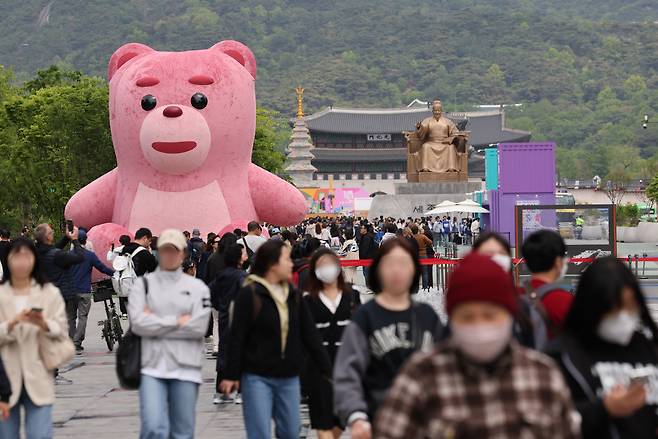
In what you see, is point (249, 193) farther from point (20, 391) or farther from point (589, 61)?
point (589, 61)

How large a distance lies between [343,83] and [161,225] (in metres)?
146

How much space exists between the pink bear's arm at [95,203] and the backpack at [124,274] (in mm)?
7437

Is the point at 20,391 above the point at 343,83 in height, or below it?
below

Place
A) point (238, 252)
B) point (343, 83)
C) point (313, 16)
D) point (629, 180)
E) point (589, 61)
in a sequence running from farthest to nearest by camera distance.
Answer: point (313, 16)
point (589, 61)
point (343, 83)
point (629, 180)
point (238, 252)

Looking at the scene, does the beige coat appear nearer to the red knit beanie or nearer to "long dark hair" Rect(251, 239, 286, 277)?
"long dark hair" Rect(251, 239, 286, 277)

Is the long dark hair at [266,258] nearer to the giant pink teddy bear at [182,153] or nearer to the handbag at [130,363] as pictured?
the handbag at [130,363]

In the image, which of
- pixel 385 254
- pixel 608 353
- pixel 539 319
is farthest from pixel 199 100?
pixel 608 353

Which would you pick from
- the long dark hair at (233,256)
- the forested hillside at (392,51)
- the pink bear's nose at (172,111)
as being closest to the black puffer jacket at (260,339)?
the long dark hair at (233,256)

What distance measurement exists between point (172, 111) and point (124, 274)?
5.75m

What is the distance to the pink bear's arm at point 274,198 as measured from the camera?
20281 millimetres

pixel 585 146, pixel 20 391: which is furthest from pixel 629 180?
pixel 20 391

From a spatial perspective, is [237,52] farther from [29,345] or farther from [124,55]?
[29,345]

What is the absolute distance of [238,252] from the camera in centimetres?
968

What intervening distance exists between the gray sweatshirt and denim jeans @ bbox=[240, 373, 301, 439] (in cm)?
27
